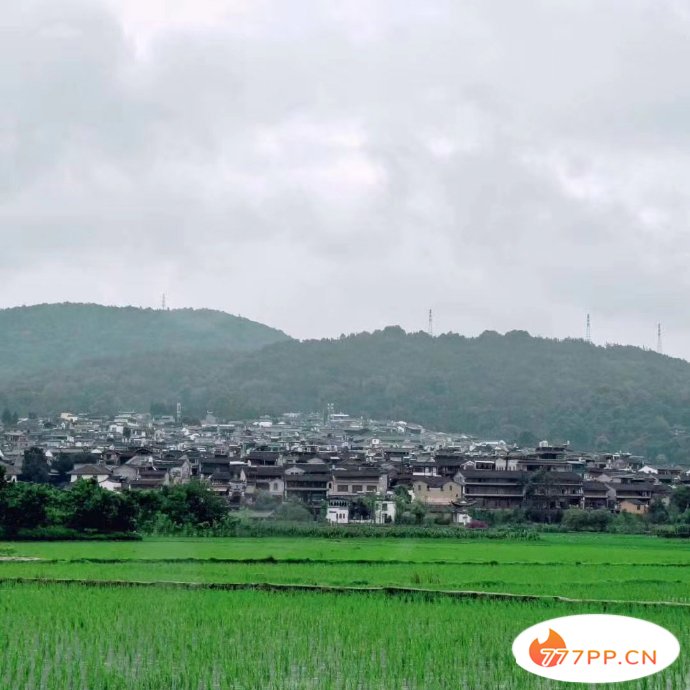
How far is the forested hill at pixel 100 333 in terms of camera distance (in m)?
156

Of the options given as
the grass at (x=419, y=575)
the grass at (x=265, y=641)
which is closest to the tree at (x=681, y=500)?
the grass at (x=419, y=575)

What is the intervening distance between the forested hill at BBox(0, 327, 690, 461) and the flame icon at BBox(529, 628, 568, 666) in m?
81.8

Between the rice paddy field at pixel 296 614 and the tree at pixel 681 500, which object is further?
the tree at pixel 681 500

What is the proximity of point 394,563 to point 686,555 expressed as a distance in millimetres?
8635

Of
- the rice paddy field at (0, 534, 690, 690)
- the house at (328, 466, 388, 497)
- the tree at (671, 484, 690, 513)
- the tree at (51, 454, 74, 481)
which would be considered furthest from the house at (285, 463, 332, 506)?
the rice paddy field at (0, 534, 690, 690)

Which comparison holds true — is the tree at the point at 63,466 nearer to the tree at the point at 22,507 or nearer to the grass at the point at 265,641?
the tree at the point at 22,507

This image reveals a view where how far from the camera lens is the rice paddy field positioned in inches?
386

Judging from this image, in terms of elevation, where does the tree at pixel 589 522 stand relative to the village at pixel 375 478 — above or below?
below

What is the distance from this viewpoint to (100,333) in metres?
168

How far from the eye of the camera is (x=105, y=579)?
16.6m

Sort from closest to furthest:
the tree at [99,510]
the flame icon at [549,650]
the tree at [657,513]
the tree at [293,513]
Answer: the flame icon at [549,650], the tree at [99,510], the tree at [293,513], the tree at [657,513]

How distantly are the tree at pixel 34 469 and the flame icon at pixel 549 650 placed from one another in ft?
142

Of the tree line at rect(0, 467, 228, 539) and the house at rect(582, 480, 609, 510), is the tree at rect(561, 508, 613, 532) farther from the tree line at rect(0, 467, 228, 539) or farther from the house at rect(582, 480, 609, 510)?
the tree line at rect(0, 467, 228, 539)

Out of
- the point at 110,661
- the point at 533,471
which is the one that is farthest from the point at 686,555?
the point at 533,471
